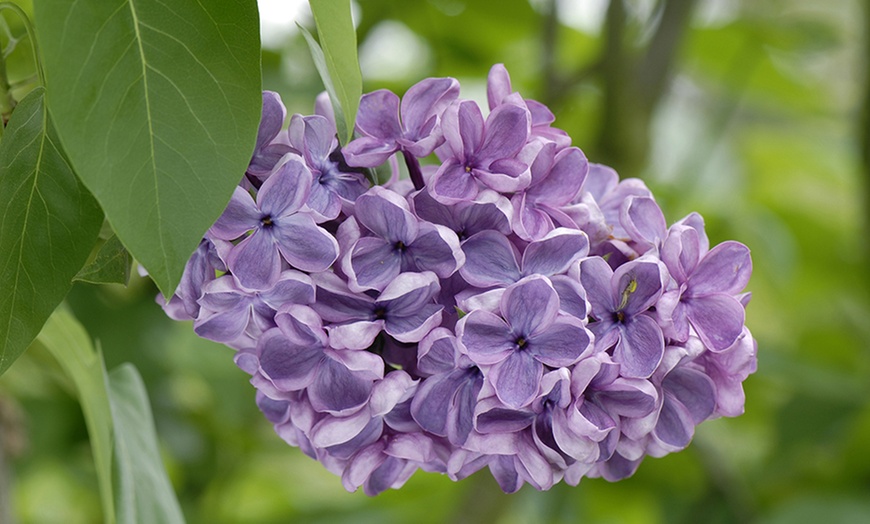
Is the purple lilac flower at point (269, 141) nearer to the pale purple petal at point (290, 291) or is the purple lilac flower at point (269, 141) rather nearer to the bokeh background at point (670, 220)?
the pale purple petal at point (290, 291)

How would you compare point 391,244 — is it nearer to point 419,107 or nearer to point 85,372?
point 419,107

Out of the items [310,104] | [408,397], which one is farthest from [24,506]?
[408,397]

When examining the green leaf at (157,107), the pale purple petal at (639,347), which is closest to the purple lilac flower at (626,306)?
the pale purple petal at (639,347)

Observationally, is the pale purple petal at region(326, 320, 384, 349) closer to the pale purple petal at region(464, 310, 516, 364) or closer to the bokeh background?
the pale purple petal at region(464, 310, 516, 364)

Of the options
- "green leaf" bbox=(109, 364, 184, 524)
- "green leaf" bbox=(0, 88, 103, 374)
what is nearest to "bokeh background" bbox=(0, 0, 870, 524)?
"green leaf" bbox=(109, 364, 184, 524)

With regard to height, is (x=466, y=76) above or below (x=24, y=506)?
above

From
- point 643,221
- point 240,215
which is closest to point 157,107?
point 240,215

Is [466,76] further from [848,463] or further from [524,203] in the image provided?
[524,203]
